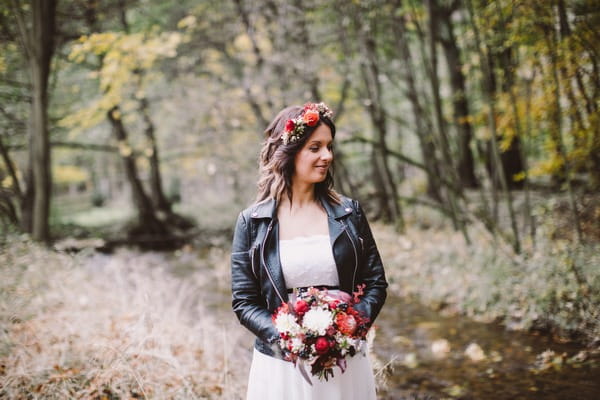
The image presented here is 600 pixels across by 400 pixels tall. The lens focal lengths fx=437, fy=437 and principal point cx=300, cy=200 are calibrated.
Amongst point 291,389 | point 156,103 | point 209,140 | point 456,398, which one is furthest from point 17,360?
point 156,103

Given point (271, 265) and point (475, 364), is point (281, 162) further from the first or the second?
point (475, 364)

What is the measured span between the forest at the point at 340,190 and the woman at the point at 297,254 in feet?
5.22

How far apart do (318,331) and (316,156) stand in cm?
91

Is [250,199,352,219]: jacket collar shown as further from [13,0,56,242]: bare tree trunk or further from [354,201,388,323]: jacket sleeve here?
[13,0,56,242]: bare tree trunk

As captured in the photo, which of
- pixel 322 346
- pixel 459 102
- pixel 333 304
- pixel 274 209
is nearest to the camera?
pixel 322 346

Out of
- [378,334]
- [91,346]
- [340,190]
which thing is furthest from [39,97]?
[378,334]

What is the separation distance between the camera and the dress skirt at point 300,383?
84.1 inches

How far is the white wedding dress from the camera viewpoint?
2.15m

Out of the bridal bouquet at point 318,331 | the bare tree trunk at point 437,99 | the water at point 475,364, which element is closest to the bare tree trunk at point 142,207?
the water at point 475,364

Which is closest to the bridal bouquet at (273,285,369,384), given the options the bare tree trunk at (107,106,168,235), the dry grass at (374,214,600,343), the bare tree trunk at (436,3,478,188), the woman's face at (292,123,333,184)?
the woman's face at (292,123,333,184)

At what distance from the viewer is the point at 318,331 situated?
1924 mm

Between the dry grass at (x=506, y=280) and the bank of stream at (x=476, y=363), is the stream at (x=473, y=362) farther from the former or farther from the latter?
the dry grass at (x=506, y=280)

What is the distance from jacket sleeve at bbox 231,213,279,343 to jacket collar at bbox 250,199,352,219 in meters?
0.09

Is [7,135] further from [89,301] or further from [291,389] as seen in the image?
[291,389]
